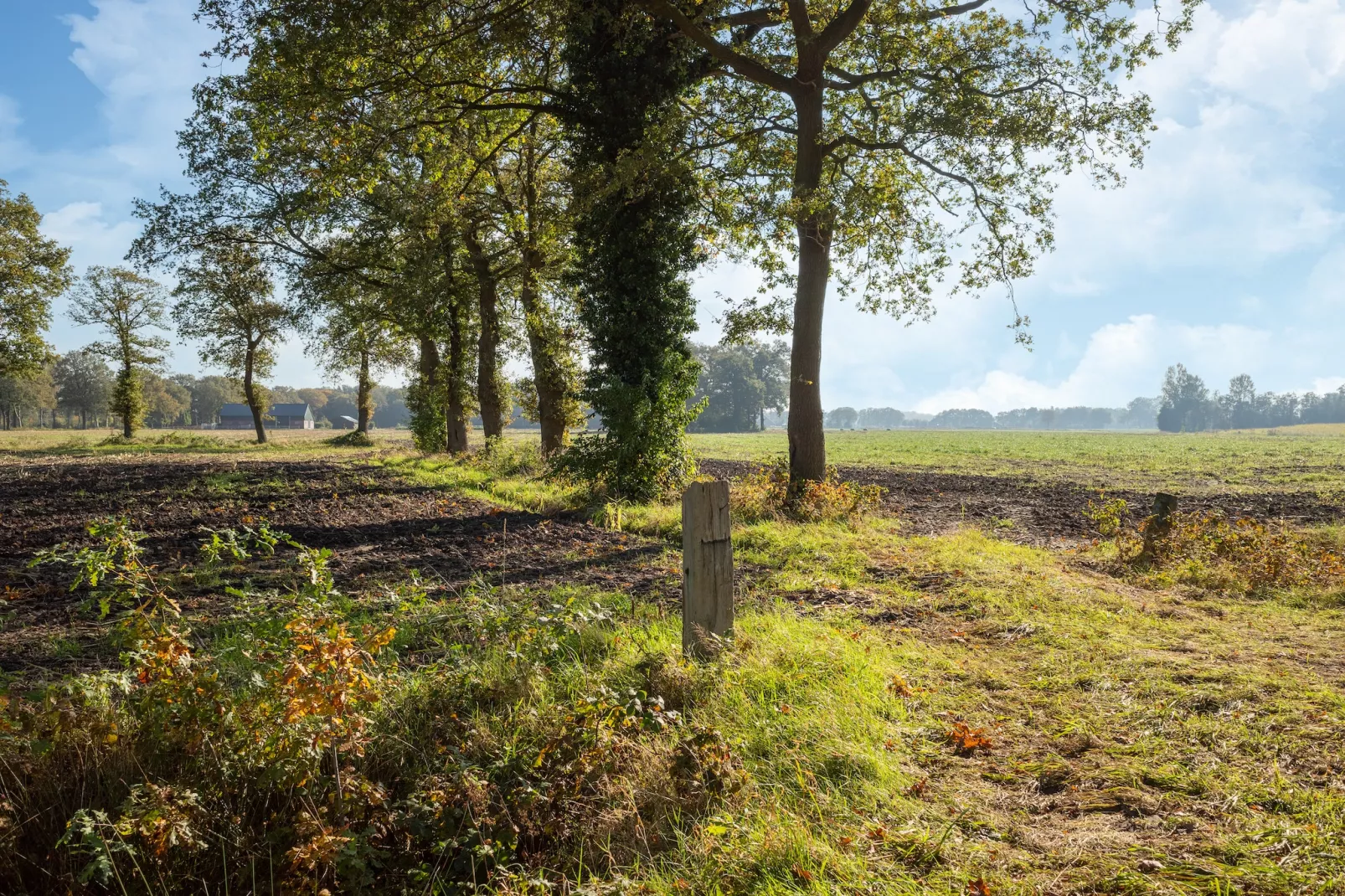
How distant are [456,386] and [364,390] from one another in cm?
1645

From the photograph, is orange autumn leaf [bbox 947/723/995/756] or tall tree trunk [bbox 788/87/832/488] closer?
orange autumn leaf [bbox 947/723/995/756]

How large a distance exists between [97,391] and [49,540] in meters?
90.7

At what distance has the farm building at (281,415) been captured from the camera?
365 feet

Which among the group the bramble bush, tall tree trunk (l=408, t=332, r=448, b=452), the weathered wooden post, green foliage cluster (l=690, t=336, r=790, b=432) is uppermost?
green foliage cluster (l=690, t=336, r=790, b=432)

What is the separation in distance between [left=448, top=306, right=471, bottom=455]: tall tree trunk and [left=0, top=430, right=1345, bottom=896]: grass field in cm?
1897

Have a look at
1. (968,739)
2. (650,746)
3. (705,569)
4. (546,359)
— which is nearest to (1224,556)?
(968,739)

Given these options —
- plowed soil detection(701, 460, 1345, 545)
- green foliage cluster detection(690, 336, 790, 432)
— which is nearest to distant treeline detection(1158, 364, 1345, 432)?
green foliage cluster detection(690, 336, 790, 432)

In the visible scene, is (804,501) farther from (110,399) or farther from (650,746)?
(110,399)

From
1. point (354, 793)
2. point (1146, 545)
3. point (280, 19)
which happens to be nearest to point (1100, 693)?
point (354, 793)

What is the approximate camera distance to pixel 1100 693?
4.51m

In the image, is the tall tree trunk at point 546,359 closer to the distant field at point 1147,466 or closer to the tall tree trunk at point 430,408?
the tall tree trunk at point 430,408

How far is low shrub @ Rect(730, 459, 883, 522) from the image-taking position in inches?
475

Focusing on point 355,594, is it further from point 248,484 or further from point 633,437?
point 248,484

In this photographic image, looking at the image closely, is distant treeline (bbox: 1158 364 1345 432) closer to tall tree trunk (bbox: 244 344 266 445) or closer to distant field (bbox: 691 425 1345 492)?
distant field (bbox: 691 425 1345 492)
